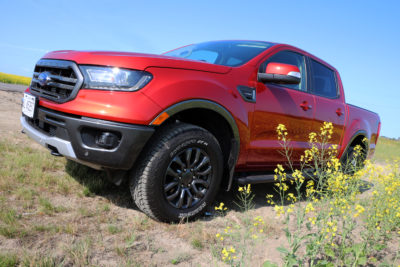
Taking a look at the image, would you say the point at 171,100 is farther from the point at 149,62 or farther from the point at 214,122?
the point at 214,122

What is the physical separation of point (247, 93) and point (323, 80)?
1.94 meters

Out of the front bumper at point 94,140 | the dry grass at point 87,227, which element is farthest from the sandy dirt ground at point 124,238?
the front bumper at point 94,140

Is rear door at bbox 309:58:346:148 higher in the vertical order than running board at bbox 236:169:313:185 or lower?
higher

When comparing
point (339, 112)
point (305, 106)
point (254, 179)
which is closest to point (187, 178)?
point (254, 179)

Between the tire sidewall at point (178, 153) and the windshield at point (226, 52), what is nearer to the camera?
the tire sidewall at point (178, 153)

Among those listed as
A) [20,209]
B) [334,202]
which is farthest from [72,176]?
[334,202]

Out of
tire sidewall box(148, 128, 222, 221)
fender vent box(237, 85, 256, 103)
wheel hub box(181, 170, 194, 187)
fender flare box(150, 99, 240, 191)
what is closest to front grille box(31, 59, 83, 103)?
fender flare box(150, 99, 240, 191)

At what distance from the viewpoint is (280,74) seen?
2.69 m

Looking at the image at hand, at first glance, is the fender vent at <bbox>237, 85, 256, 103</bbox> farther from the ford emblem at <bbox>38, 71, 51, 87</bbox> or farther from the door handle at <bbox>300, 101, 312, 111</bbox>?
the ford emblem at <bbox>38, 71, 51, 87</bbox>

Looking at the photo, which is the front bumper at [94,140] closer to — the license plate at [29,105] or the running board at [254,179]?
the license plate at [29,105]

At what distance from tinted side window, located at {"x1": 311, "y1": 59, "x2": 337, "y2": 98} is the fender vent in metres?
1.41

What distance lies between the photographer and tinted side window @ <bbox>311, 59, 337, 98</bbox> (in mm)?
3797

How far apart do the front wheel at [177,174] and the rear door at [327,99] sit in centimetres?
179

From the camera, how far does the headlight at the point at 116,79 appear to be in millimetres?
1999
